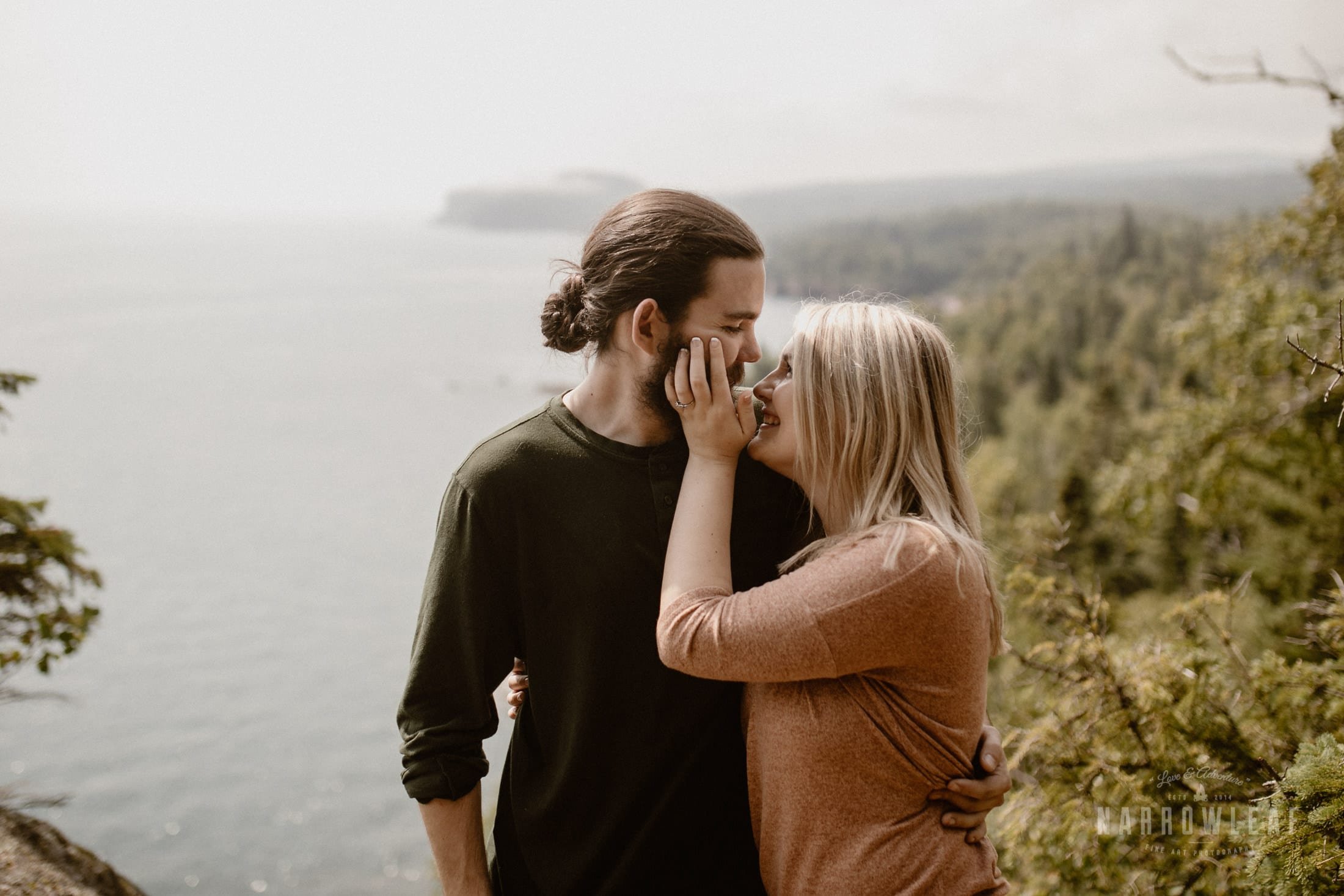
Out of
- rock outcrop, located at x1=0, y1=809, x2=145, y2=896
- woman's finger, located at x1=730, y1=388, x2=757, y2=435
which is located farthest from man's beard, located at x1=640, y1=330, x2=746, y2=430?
rock outcrop, located at x1=0, y1=809, x2=145, y2=896

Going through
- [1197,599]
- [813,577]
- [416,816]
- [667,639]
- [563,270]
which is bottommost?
[416,816]

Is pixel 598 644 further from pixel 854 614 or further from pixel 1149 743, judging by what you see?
pixel 1149 743

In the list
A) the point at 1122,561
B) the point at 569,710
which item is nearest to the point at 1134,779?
the point at 569,710

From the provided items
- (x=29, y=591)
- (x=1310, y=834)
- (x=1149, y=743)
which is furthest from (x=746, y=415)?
(x=29, y=591)

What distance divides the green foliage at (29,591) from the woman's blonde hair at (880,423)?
12.1ft

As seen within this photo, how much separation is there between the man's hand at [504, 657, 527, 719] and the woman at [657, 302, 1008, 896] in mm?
729

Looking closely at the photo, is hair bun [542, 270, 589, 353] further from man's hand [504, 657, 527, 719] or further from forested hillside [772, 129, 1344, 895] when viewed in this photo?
man's hand [504, 657, 527, 719]

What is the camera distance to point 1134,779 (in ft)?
12.1

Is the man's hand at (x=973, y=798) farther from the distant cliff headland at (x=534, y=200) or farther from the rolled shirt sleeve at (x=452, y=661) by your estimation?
the distant cliff headland at (x=534, y=200)

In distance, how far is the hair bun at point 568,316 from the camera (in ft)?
9.39

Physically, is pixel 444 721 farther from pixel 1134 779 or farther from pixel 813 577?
pixel 1134 779

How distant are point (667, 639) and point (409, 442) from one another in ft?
279

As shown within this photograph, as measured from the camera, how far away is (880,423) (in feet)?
7.84

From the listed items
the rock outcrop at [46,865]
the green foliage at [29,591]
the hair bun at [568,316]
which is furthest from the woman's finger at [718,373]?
the green foliage at [29,591]
